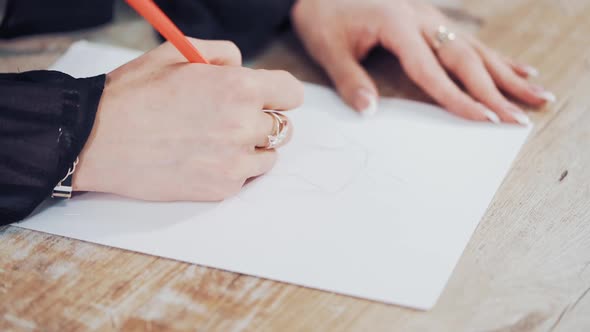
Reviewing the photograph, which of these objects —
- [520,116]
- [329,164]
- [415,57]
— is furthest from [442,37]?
[329,164]

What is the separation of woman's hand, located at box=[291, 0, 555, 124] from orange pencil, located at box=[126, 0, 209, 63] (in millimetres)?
226

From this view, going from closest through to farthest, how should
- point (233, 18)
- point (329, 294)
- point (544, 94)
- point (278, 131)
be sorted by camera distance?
point (329, 294), point (278, 131), point (544, 94), point (233, 18)

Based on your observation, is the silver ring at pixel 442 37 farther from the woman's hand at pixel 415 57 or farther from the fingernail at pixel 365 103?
the fingernail at pixel 365 103

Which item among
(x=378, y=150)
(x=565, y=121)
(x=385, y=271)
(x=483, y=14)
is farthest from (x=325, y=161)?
(x=483, y=14)

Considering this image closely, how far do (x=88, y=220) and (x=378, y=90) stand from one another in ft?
1.32

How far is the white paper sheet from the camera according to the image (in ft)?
1.82

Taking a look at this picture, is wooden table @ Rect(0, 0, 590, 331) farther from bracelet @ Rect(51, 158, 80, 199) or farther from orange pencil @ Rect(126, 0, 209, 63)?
orange pencil @ Rect(126, 0, 209, 63)

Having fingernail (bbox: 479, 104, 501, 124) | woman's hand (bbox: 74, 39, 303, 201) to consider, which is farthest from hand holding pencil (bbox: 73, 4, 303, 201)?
fingernail (bbox: 479, 104, 501, 124)

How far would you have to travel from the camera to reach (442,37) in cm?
83

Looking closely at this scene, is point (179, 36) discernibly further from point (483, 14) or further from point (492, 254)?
point (483, 14)

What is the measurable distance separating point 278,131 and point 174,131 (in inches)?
4.3

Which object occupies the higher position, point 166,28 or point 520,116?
point 166,28

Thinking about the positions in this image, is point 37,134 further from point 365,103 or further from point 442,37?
point 442,37

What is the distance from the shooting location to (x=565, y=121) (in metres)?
0.74
